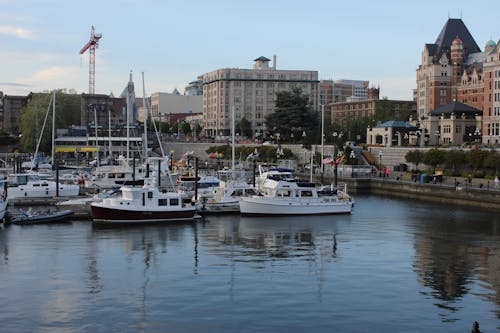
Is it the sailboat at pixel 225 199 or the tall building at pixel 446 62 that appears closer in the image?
the sailboat at pixel 225 199

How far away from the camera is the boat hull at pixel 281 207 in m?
60.2

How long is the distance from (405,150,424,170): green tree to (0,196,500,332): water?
41.3 metres

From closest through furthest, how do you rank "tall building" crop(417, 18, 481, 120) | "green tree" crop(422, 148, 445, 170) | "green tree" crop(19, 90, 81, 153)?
"green tree" crop(422, 148, 445, 170), "green tree" crop(19, 90, 81, 153), "tall building" crop(417, 18, 481, 120)

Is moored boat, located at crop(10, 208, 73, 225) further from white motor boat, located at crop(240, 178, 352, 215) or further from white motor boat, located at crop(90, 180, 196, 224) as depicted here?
white motor boat, located at crop(240, 178, 352, 215)

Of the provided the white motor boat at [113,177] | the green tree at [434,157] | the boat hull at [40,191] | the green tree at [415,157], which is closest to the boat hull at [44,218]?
the boat hull at [40,191]

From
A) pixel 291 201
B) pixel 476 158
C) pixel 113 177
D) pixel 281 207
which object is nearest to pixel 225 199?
Result: pixel 281 207

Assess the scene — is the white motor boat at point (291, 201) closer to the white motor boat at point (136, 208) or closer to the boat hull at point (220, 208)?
the boat hull at point (220, 208)

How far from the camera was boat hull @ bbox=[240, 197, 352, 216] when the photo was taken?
6019 cm

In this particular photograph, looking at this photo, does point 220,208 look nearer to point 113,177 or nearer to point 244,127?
point 113,177

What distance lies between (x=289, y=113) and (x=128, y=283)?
12035 centimetres

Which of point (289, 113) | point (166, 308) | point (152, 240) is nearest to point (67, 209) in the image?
point (152, 240)

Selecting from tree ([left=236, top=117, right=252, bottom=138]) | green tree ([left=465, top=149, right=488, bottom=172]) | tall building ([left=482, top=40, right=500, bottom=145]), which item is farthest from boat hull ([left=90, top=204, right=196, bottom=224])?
tree ([left=236, top=117, right=252, bottom=138])

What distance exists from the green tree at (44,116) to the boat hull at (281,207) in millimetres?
82572

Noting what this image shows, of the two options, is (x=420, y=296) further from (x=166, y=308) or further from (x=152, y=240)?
(x=152, y=240)
